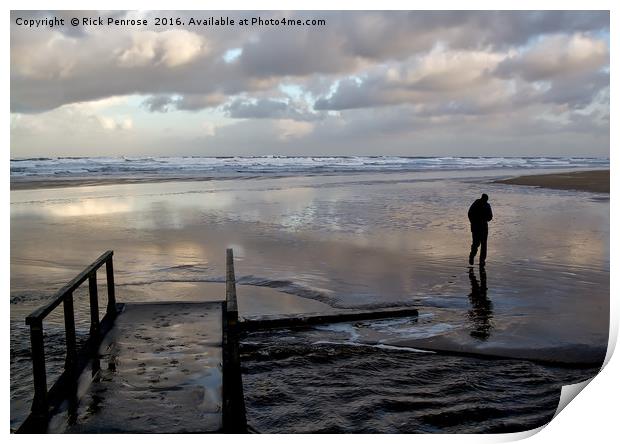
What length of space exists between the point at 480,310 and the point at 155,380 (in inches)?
212

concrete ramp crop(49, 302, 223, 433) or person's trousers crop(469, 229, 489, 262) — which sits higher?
person's trousers crop(469, 229, 489, 262)

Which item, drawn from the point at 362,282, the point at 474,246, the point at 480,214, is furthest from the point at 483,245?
the point at 362,282

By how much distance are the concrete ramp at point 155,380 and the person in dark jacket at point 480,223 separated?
21.7 ft

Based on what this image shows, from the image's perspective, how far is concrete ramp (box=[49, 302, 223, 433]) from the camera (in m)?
4.75

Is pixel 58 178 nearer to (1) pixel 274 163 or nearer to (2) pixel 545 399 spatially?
(1) pixel 274 163

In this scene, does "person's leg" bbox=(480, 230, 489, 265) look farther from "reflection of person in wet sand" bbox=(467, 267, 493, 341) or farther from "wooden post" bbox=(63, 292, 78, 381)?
"wooden post" bbox=(63, 292, 78, 381)

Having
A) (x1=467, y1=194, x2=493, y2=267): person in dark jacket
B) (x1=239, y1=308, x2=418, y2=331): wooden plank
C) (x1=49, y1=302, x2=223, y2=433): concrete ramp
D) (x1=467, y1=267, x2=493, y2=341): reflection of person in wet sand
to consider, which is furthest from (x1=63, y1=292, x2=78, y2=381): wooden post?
(x1=467, y1=194, x2=493, y2=267): person in dark jacket

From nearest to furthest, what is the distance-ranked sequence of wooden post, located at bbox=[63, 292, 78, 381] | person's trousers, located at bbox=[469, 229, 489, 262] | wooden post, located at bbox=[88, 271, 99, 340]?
wooden post, located at bbox=[63, 292, 78, 381]
wooden post, located at bbox=[88, 271, 99, 340]
person's trousers, located at bbox=[469, 229, 489, 262]

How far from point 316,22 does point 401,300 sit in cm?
504

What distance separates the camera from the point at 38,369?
4.62 metres

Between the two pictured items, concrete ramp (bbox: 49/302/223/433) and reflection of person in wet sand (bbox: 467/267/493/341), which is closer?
concrete ramp (bbox: 49/302/223/433)

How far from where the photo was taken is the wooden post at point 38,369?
4539 mm

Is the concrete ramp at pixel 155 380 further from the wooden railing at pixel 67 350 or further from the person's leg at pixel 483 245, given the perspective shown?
the person's leg at pixel 483 245

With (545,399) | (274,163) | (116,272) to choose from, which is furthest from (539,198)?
(274,163)
